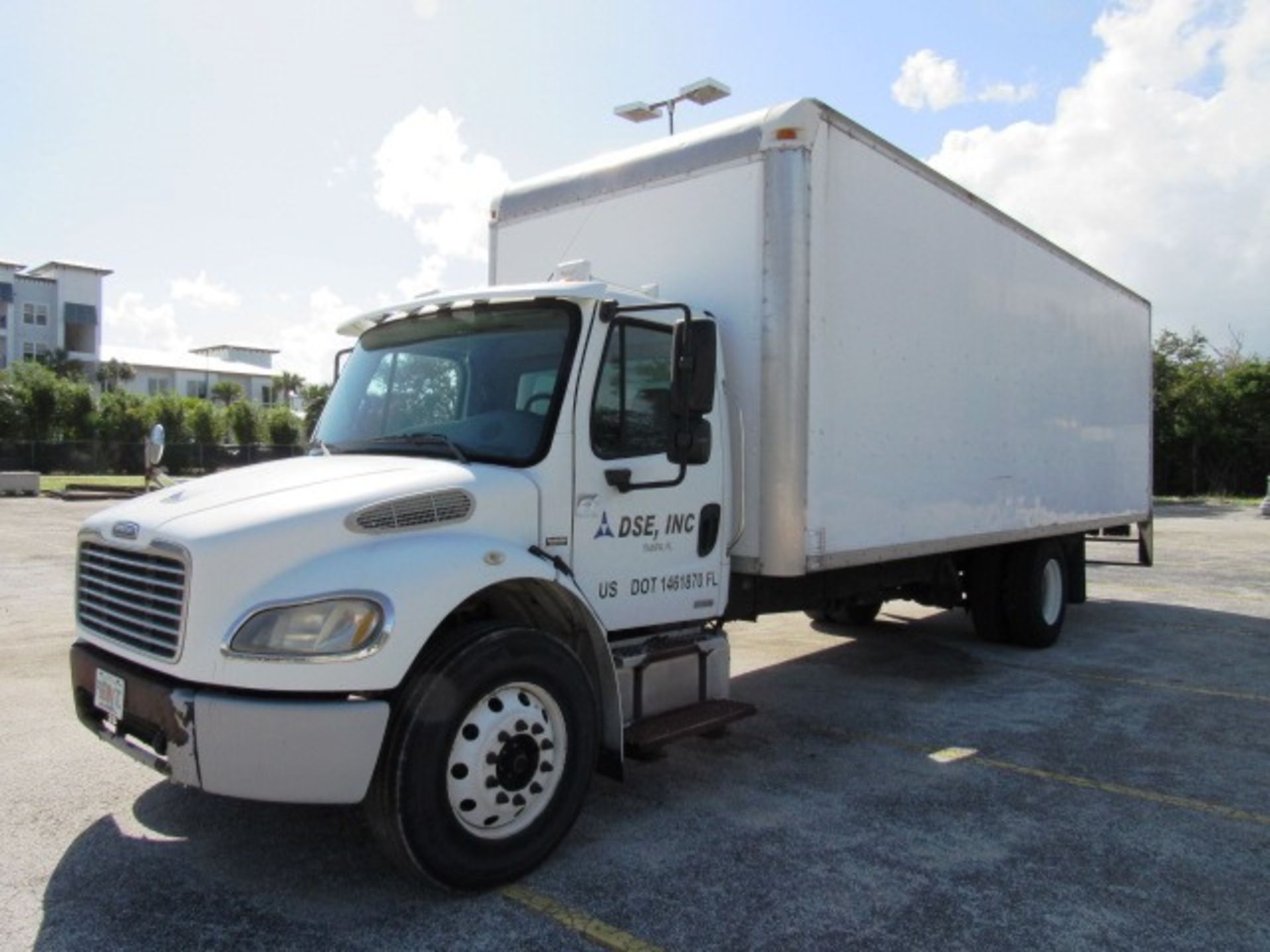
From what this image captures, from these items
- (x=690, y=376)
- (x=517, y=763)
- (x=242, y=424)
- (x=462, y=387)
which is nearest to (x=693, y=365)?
(x=690, y=376)

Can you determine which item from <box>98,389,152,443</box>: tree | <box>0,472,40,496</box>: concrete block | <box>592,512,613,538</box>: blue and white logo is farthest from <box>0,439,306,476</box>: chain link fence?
<box>592,512,613,538</box>: blue and white logo

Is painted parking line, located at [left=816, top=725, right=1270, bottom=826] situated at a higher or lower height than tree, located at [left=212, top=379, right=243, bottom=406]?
lower

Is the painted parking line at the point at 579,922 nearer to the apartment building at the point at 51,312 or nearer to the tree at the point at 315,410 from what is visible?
the tree at the point at 315,410

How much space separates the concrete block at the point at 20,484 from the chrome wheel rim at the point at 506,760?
3408 centimetres

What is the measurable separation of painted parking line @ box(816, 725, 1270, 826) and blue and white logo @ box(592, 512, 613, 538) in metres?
2.55

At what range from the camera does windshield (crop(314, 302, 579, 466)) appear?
425 cm

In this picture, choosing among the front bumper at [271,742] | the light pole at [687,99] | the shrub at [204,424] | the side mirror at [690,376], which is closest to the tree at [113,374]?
the shrub at [204,424]

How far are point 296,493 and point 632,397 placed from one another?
5.39 feet

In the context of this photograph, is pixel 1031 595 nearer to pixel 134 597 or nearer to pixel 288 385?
pixel 134 597

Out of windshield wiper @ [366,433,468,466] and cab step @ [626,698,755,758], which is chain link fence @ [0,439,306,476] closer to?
windshield wiper @ [366,433,468,466]

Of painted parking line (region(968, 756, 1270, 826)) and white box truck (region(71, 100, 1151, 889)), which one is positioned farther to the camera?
painted parking line (region(968, 756, 1270, 826))

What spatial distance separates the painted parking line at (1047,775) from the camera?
4.74 m

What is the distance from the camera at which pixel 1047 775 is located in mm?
5270

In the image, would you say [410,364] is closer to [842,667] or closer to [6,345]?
[842,667]
